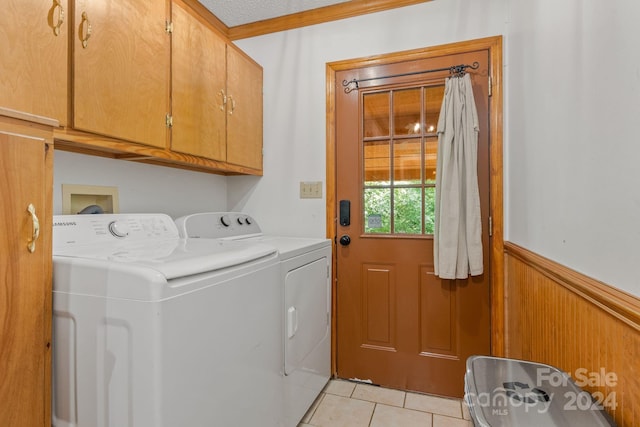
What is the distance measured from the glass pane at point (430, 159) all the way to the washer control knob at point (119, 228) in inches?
65.3

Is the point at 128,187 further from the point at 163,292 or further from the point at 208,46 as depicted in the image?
the point at 163,292

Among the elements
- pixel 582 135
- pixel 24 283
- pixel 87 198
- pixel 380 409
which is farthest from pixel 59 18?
pixel 380 409

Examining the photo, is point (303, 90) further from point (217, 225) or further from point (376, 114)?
point (217, 225)

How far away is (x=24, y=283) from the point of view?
829 mm

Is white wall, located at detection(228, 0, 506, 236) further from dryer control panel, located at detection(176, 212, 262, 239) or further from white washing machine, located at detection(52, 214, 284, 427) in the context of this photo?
white washing machine, located at detection(52, 214, 284, 427)

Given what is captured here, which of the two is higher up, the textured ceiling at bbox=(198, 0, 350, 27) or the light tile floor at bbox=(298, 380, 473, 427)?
the textured ceiling at bbox=(198, 0, 350, 27)

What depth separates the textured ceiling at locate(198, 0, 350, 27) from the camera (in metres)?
2.12

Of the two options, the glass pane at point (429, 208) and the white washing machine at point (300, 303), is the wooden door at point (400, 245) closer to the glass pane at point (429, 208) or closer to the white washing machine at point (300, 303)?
the glass pane at point (429, 208)

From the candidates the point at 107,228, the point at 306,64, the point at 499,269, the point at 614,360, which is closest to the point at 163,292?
the point at 107,228

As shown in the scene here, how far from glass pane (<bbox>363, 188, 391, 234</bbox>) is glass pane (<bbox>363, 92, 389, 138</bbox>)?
381 millimetres

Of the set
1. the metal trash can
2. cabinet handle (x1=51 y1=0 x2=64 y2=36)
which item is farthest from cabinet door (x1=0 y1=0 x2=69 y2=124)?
the metal trash can

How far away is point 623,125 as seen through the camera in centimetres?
74

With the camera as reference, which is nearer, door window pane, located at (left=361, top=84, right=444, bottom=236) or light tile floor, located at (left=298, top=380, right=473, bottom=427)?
light tile floor, located at (left=298, top=380, right=473, bottom=427)

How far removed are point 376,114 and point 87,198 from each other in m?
1.68
